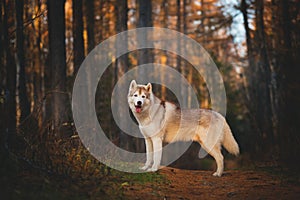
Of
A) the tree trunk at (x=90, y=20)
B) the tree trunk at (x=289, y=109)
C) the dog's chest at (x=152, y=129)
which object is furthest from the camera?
the tree trunk at (x=90, y=20)

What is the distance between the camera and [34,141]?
633cm

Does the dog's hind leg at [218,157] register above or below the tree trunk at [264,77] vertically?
below

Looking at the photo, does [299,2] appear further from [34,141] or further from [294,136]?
[34,141]

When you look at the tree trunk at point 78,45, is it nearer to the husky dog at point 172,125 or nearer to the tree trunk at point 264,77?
the husky dog at point 172,125

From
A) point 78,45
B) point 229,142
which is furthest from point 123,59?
point 229,142

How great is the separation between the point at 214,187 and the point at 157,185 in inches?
46.1

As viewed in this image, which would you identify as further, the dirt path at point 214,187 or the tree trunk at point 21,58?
the tree trunk at point 21,58

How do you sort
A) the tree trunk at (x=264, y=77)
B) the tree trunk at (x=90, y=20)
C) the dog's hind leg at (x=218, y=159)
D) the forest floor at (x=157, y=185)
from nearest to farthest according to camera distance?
1. the forest floor at (x=157, y=185)
2. the dog's hind leg at (x=218, y=159)
3. the tree trunk at (x=264, y=77)
4. the tree trunk at (x=90, y=20)

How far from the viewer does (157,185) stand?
21.1ft

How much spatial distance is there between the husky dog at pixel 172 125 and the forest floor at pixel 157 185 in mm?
576

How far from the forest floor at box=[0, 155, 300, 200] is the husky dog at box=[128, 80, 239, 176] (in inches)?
22.7

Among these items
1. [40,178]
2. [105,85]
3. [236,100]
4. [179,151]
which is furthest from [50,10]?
[236,100]

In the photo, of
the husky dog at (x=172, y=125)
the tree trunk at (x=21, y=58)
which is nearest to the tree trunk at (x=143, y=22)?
the tree trunk at (x=21, y=58)

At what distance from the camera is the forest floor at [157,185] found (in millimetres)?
4902
